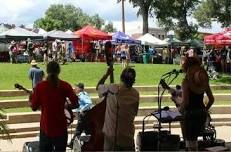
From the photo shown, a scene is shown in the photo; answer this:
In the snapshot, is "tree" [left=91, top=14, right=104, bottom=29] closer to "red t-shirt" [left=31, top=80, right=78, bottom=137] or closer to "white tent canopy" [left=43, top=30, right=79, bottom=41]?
"white tent canopy" [left=43, top=30, right=79, bottom=41]

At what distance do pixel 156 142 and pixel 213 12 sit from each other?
2097 inches

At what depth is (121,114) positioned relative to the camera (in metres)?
6.80

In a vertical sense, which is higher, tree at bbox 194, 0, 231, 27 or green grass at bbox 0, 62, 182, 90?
tree at bbox 194, 0, 231, 27

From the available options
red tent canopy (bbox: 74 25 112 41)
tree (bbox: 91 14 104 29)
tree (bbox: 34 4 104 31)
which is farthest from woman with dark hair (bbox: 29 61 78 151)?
tree (bbox: 91 14 104 29)

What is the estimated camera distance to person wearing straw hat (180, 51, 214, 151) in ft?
24.6

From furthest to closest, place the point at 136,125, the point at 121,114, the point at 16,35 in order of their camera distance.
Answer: the point at 16,35
the point at 136,125
the point at 121,114

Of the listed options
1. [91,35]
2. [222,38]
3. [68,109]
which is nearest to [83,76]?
[222,38]

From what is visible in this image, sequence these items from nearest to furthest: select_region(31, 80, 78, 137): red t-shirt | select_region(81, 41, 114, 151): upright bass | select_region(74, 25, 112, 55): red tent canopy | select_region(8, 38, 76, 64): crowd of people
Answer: select_region(31, 80, 78, 137): red t-shirt, select_region(81, 41, 114, 151): upright bass, select_region(8, 38, 76, 64): crowd of people, select_region(74, 25, 112, 55): red tent canopy

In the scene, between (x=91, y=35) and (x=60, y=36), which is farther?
(x=91, y=35)

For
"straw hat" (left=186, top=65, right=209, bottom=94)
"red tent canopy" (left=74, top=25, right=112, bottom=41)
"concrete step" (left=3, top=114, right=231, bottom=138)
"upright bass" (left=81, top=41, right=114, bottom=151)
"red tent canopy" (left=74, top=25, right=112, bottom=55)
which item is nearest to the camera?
"upright bass" (left=81, top=41, right=114, bottom=151)

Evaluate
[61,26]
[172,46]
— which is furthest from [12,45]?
[61,26]

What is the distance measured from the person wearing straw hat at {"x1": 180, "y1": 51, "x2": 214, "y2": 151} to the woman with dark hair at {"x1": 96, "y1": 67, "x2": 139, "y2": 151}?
3.04 feet

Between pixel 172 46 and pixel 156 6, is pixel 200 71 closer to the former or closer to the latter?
pixel 172 46

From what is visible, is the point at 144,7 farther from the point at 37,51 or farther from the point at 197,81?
the point at 197,81
